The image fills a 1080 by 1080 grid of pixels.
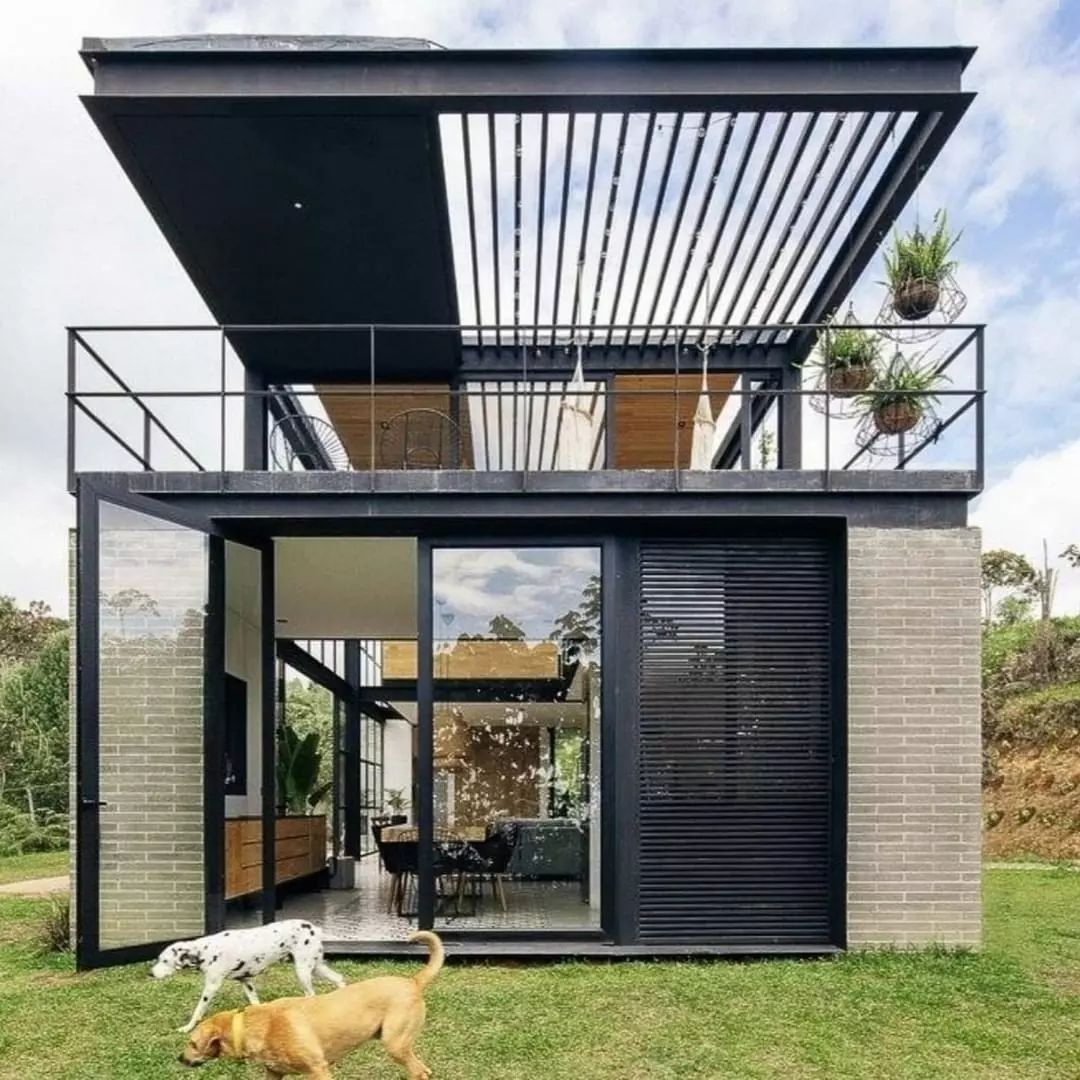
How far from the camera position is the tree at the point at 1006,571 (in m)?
22.4

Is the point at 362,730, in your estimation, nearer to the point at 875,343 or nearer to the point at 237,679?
the point at 237,679

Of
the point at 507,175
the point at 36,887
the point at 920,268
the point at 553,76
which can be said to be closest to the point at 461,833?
the point at 507,175

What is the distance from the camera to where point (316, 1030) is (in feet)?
13.3

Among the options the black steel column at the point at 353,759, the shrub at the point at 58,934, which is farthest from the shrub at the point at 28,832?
A: the shrub at the point at 58,934

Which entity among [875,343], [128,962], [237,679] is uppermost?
[875,343]

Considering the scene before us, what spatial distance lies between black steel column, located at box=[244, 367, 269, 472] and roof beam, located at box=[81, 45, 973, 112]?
3754 mm

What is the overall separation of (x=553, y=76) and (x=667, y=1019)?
5334 mm

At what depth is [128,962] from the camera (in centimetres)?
640

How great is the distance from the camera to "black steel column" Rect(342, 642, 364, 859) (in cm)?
1221

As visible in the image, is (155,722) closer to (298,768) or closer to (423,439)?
(298,768)

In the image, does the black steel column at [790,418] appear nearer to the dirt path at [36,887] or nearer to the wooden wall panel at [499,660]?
the wooden wall panel at [499,660]

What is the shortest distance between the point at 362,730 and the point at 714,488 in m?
7.65

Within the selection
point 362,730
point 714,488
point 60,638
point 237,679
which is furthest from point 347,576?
point 60,638

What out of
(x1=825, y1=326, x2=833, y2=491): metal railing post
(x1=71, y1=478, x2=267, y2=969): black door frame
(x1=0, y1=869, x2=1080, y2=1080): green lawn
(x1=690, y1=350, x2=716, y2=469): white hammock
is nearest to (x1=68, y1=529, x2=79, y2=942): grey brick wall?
(x1=71, y1=478, x2=267, y2=969): black door frame
